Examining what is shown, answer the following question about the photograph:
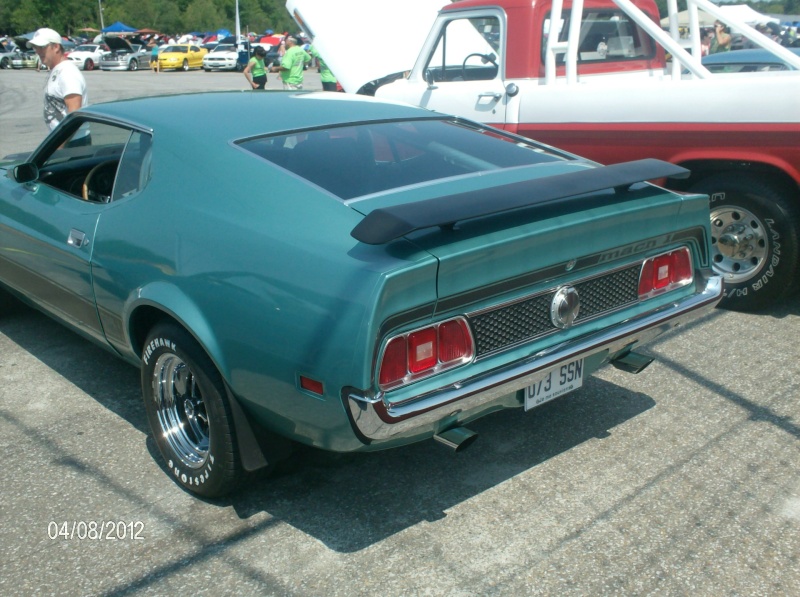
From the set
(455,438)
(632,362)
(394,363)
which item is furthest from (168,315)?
(632,362)

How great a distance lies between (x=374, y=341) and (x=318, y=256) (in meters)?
0.39

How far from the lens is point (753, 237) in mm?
5449

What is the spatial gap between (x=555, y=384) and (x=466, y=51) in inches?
201

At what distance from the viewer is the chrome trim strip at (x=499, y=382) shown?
262 centimetres

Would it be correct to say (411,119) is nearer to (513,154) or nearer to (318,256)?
(513,154)

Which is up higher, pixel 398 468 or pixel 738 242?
pixel 738 242

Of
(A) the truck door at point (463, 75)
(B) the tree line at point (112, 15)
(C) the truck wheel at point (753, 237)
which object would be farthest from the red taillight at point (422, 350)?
(B) the tree line at point (112, 15)

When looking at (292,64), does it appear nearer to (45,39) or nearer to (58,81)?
(45,39)

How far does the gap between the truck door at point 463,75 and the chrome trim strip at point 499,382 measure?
127 inches

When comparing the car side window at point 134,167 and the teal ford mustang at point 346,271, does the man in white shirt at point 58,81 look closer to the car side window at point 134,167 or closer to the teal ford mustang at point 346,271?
the teal ford mustang at point 346,271

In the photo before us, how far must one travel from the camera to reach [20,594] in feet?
9.20

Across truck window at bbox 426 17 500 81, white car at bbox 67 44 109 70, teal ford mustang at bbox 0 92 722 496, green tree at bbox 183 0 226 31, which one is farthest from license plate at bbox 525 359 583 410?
green tree at bbox 183 0 226 31

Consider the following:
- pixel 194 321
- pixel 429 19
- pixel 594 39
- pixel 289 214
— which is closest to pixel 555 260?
pixel 289 214
